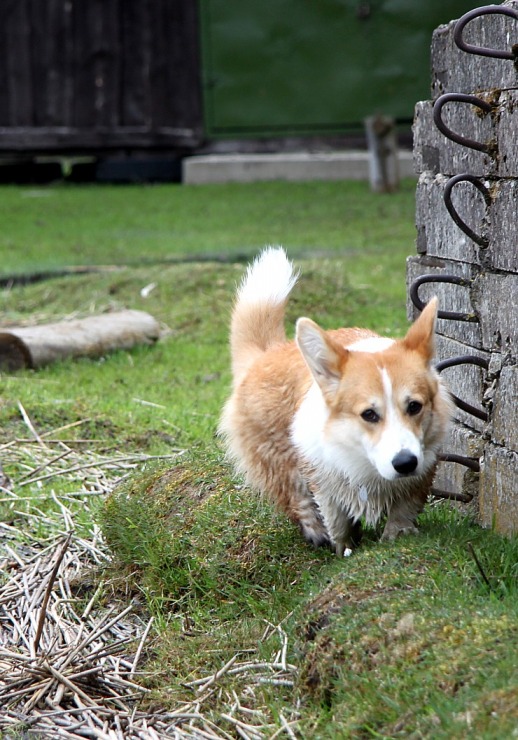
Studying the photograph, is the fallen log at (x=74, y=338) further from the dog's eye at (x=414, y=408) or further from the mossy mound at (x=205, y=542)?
the dog's eye at (x=414, y=408)

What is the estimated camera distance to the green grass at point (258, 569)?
303 centimetres

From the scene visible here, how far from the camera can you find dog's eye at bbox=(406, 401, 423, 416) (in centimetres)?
356

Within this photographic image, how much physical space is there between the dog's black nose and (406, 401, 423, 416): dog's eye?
0.18 metres

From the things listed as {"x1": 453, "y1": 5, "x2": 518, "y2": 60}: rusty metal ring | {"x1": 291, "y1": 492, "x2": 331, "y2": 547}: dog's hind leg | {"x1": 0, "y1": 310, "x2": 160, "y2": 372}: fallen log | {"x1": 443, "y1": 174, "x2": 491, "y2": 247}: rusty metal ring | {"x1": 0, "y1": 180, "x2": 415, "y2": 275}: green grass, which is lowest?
{"x1": 0, "y1": 180, "x2": 415, "y2": 275}: green grass

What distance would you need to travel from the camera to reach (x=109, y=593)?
4363 millimetres

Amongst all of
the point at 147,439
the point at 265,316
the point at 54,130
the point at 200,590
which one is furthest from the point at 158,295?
the point at 54,130

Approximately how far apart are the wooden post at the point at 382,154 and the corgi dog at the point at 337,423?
34.4ft

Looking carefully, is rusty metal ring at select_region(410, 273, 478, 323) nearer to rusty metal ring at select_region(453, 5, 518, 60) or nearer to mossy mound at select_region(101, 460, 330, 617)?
rusty metal ring at select_region(453, 5, 518, 60)

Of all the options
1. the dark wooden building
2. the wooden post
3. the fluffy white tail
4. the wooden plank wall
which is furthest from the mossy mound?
the wooden plank wall

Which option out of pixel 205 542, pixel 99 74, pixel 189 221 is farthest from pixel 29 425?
pixel 99 74

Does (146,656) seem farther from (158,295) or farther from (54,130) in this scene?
(54,130)

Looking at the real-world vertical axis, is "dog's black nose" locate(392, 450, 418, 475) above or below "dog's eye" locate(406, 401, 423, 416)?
below

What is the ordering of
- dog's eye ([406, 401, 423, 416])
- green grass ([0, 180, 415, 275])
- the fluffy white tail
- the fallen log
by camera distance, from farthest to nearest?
1. green grass ([0, 180, 415, 275])
2. the fallen log
3. the fluffy white tail
4. dog's eye ([406, 401, 423, 416])

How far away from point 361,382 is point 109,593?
149 centimetres
